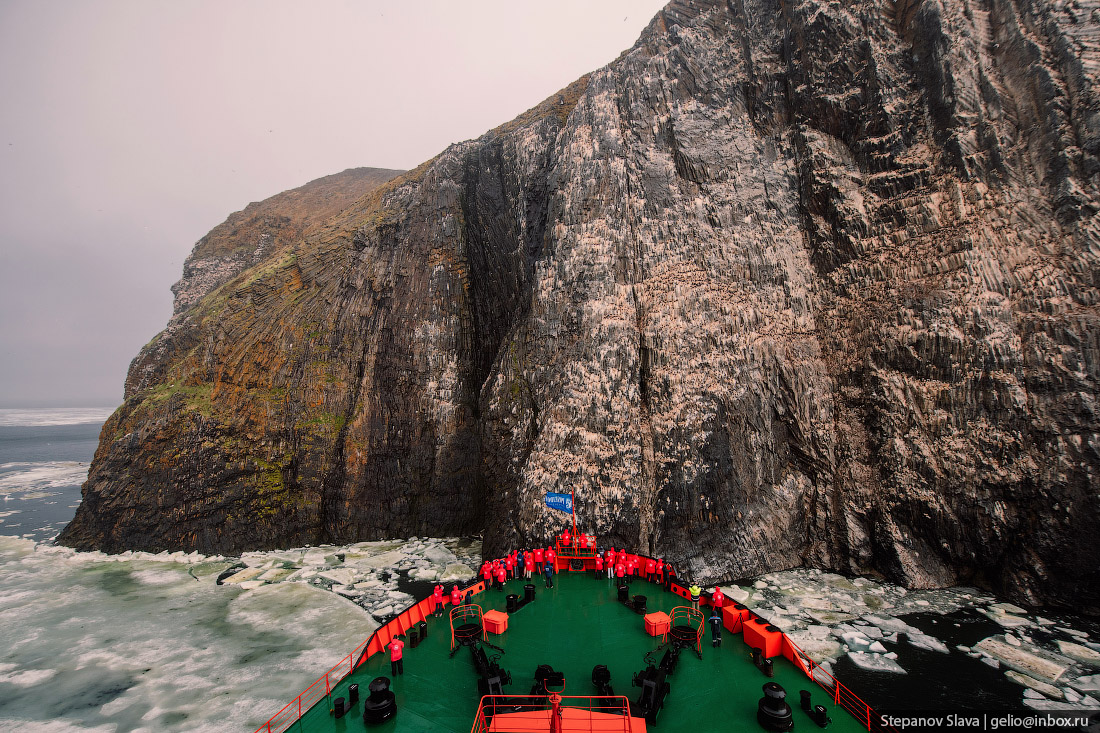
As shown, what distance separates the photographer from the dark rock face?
A: 791 inches

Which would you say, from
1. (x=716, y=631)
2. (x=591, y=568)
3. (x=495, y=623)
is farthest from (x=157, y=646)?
(x=716, y=631)

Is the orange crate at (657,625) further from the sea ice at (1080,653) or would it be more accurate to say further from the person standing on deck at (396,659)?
the sea ice at (1080,653)

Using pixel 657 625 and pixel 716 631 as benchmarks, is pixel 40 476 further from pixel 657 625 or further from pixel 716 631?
pixel 716 631

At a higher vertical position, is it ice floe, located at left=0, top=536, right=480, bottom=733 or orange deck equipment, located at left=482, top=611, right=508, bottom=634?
orange deck equipment, located at left=482, top=611, right=508, bottom=634

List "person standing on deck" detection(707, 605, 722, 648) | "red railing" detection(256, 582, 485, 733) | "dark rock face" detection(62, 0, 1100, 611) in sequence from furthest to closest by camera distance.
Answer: "dark rock face" detection(62, 0, 1100, 611), "red railing" detection(256, 582, 485, 733), "person standing on deck" detection(707, 605, 722, 648)

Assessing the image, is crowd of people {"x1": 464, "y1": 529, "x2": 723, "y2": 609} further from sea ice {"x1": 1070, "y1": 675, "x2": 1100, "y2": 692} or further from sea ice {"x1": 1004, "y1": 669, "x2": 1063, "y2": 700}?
sea ice {"x1": 1070, "y1": 675, "x2": 1100, "y2": 692}

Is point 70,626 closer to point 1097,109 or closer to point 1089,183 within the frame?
point 1089,183

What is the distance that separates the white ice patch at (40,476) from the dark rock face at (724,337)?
30.8 meters

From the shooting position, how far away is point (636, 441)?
2348 centimetres

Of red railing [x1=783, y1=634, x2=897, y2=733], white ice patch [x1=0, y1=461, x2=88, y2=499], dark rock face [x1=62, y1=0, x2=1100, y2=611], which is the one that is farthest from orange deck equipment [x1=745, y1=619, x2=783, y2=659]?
white ice patch [x1=0, y1=461, x2=88, y2=499]

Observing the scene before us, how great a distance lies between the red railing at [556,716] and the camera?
8797mm

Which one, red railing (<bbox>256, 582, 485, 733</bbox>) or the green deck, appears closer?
the green deck

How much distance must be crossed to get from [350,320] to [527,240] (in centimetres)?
1447

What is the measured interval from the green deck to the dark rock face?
26.2ft
